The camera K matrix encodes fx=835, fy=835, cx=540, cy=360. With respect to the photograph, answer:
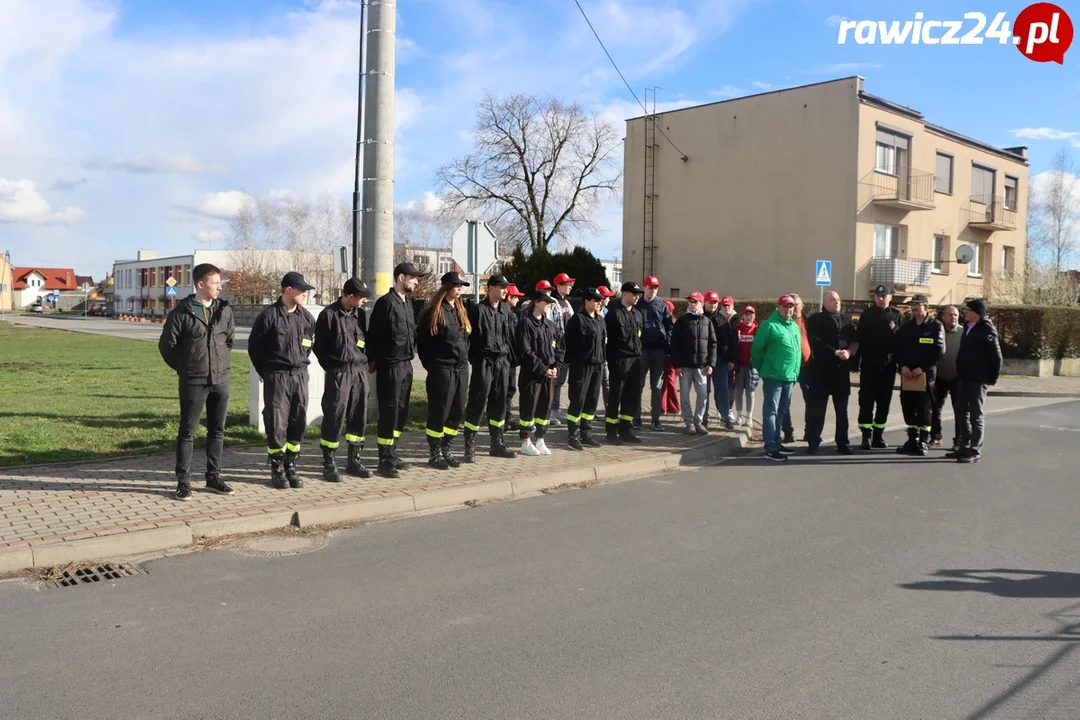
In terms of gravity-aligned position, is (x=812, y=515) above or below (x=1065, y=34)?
below

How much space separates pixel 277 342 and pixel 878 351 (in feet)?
24.0

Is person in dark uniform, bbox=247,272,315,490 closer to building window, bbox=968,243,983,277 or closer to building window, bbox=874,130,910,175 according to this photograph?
building window, bbox=874,130,910,175

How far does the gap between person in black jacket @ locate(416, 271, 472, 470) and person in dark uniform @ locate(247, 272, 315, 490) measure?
3.95 feet

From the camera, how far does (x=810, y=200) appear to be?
33469mm

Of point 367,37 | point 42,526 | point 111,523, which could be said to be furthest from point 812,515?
point 367,37

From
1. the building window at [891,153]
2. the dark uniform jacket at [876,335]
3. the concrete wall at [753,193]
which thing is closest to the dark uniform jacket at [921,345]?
the dark uniform jacket at [876,335]

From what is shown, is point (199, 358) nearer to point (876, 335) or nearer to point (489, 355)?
point (489, 355)

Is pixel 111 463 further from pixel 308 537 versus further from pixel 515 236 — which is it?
pixel 515 236

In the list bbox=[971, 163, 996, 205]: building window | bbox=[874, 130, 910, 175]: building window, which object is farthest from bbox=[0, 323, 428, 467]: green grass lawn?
bbox=[971, 163, 996, 205]: building window

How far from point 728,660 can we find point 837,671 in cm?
51

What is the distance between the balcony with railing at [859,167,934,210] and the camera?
1274 inches

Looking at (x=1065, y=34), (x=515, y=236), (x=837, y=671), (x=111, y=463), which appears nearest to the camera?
(x=837, y=671)

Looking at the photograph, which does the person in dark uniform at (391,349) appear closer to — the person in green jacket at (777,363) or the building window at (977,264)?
the person in green jacket at (777,363)

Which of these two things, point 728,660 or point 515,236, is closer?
point 728,660
